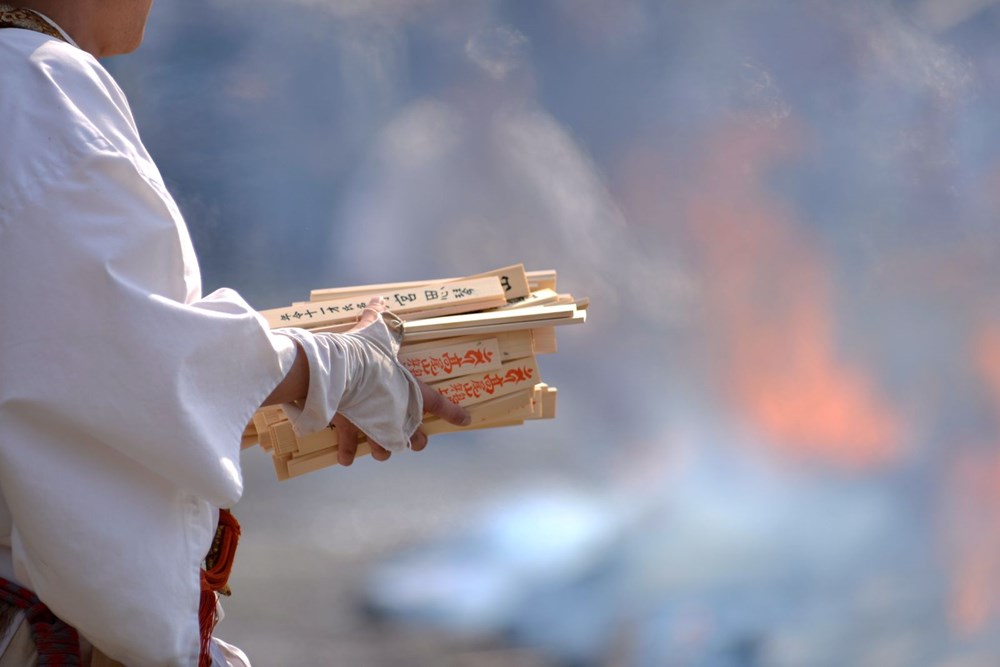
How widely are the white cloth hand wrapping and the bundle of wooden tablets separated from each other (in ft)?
0.35

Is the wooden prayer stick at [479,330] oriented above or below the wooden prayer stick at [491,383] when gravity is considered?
above

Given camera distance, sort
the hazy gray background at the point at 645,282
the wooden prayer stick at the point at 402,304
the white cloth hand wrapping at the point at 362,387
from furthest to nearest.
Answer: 1. the hazy gray background at the point at 645,282
2. the wooden prayer stick at the point at 402,304
3. the white cloth hand wrapping at the point at 362,387

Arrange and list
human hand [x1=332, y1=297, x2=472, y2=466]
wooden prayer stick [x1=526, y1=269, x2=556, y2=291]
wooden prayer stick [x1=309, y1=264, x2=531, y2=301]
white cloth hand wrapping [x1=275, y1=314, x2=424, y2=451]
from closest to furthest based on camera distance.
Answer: white cloth hand wrapping [x1=275, y1=314, x2=424, y2=451], human hand [x1=332, y1=297, x2=472, y2=466], wooden prayer stick [x1=309, y1=264, x2=531, y2=301], wooden prayer stick [x1=526, y1=269, x2=556, y2=291]

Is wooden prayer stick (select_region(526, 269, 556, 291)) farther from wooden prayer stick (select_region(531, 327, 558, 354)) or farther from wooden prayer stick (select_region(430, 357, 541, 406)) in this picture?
wooden prayer stick (select_region(430, 357, 541, 406))

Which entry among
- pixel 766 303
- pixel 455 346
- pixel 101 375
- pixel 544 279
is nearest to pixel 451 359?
pixel 455 346

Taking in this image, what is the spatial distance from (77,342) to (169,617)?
1.30 ft

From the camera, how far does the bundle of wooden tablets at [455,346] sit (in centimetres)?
225

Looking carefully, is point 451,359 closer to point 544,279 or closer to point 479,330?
point 479,330

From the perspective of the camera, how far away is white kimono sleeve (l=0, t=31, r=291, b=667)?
144 cm

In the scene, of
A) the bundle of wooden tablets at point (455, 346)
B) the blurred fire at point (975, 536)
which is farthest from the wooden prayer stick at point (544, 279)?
the blurred fire at point (975, 536)

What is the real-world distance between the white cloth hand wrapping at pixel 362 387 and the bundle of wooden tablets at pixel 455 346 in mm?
106

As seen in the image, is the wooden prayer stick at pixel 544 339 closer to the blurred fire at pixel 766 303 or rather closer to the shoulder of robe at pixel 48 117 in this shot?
the shoulder of robe at pixel 48 117

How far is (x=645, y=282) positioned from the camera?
4.45m

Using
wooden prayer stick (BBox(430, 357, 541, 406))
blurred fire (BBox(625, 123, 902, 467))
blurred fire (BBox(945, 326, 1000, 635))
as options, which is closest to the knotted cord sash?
wooden prayer stick (BBox(430, 357, 541, 406))
